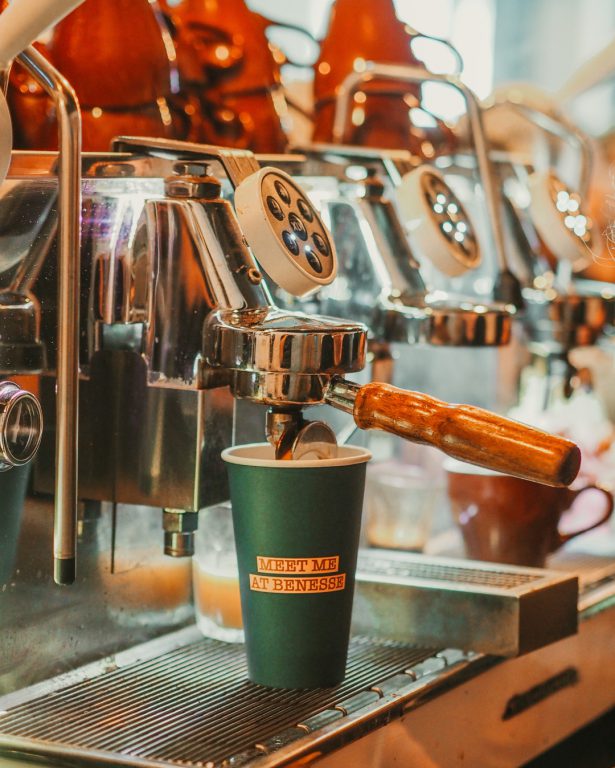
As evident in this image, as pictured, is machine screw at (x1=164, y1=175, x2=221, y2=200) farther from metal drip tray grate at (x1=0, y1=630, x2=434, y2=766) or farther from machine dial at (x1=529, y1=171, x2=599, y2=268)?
machine dial at (x1=529, y1=171, x2=599, y2=268)

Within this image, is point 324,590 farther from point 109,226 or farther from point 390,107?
point 390,107

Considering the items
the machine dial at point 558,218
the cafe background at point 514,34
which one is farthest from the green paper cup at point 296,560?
the cafe background at point 514,34

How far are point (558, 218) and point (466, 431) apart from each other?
26.5 inches

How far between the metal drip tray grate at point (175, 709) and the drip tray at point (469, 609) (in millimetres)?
33

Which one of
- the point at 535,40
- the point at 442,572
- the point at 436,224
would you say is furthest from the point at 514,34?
the point at 442,572

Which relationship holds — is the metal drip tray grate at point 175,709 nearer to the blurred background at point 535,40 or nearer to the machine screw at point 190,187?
the machine screw at point 190,187

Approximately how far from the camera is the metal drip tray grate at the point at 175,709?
762 millimetres

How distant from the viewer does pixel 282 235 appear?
837 millimetres

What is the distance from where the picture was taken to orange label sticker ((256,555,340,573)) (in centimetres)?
84

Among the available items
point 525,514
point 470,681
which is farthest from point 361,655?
point 525,514

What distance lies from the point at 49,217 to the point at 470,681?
1.48 ft

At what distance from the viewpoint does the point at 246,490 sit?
0.85m

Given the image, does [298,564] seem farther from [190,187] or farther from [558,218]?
[558,218]

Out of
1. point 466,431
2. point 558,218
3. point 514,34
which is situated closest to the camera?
point 466,431
